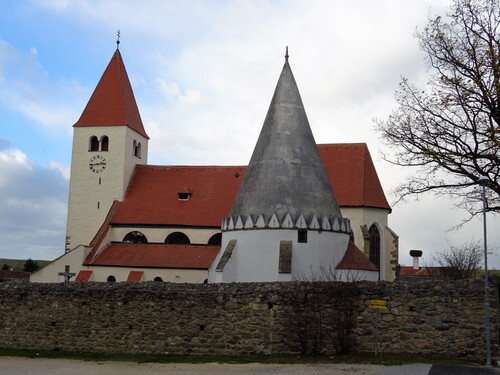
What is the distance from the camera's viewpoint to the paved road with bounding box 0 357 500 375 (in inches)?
567

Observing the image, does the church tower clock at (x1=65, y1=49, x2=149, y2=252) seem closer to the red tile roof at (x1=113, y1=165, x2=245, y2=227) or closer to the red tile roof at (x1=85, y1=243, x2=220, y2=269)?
the red tile roof at (x1=113, y1=165, x2=245, y2=227)

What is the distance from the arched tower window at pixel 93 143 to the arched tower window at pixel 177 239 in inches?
355

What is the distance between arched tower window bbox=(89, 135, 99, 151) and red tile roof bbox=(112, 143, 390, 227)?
309 cm

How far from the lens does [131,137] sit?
1722 inches

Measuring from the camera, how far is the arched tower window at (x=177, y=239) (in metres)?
38.6

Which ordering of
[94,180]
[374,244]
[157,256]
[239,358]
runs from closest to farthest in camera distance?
[239,358] < [374,244] < [157,256] < [94,180]

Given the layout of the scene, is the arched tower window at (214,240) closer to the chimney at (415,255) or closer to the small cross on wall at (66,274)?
the small cross on wall at (66,274)

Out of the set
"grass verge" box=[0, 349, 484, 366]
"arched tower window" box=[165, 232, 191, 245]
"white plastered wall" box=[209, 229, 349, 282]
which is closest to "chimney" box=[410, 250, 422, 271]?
"arched tower window" box=[165, 232, 191, 245]

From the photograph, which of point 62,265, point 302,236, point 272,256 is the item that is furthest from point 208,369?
point 62,265

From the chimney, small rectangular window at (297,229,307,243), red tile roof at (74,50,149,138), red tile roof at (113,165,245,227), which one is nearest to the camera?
small rectangular window at (297,229,307,243)

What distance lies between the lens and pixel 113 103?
44094mm

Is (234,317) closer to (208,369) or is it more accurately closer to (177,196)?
(208,369)

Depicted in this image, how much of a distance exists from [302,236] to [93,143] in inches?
852

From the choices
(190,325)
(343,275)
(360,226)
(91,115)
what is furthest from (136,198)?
(190,325)
